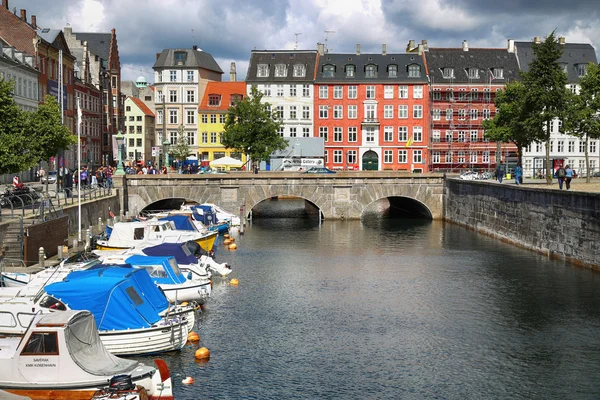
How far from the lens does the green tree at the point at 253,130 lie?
330ft

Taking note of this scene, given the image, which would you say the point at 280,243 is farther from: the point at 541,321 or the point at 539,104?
the point at 541,321

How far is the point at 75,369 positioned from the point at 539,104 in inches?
2096

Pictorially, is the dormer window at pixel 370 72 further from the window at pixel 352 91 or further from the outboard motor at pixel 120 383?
the outboard motor at pixel 120 383

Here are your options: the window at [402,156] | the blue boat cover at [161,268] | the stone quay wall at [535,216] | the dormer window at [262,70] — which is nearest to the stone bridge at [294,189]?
the stone quay wall at [535,216]

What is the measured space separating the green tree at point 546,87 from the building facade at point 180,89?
69905 mm

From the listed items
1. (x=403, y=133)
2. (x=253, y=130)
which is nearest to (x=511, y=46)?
(x=403, y=133)

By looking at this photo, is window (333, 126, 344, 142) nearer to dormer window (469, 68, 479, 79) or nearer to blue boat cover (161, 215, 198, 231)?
dormer window (469, 68, 479, 79)

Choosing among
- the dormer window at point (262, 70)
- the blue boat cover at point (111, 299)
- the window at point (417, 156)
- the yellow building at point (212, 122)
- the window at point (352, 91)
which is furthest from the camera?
the yellow building at point (212, 122)

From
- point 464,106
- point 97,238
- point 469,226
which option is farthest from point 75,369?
point 464,106

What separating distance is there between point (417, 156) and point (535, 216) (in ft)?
211

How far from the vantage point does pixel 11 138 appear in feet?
167

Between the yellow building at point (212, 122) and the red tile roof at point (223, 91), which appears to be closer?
the yellow building at point (212, 122)

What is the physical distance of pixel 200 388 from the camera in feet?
91.9

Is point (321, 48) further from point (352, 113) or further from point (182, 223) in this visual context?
point (182, 223)
